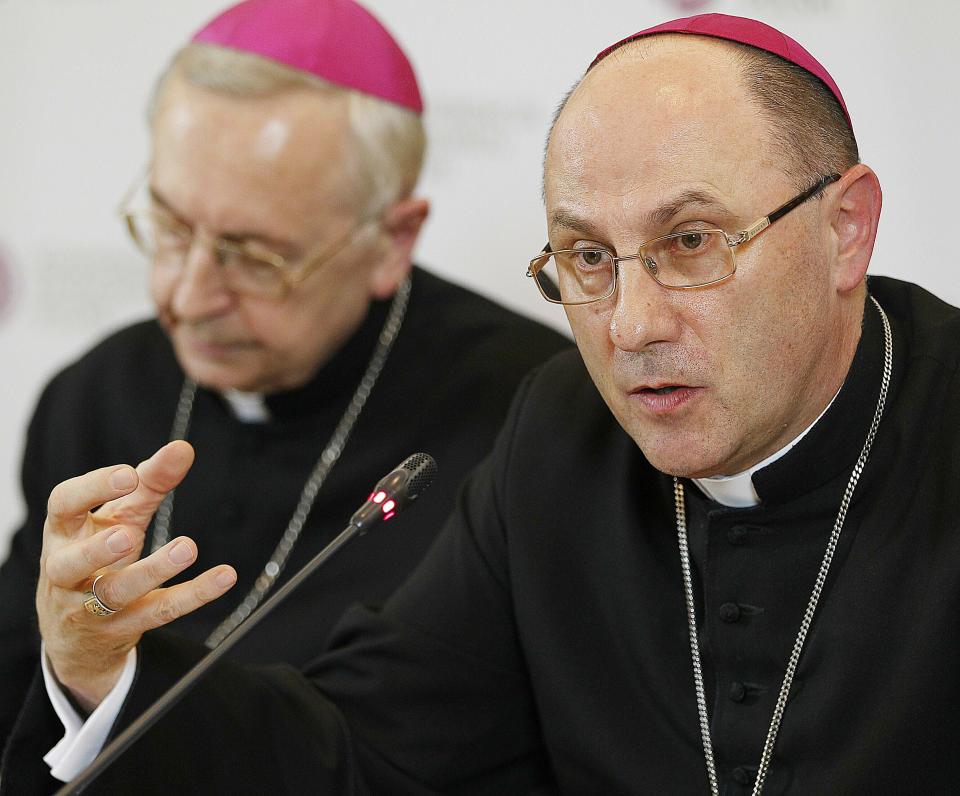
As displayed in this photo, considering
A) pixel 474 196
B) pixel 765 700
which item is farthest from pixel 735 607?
pixel 474 196

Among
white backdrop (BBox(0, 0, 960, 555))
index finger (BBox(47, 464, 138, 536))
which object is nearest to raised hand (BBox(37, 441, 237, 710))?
index finger (BBox(47, 464, 138, 536))

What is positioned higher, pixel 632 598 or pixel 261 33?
pixel 261 33

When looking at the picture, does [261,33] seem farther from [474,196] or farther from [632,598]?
[632,598]

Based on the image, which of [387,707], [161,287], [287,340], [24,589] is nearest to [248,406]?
[287,340]

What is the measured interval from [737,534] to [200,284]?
4.25ft

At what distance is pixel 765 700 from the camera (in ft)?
5.98

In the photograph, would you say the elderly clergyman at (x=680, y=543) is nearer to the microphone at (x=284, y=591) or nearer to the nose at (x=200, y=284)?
the microphone at (x=284, y=591)

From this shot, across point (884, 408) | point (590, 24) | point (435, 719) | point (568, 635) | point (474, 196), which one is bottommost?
point (435, 719)

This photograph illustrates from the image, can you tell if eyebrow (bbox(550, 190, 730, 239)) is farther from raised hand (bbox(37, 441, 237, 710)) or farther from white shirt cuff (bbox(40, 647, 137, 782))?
white shirt cuff (bbox(40, 647, 137, 782))

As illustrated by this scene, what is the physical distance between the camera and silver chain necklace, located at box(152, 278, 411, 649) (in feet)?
9.37

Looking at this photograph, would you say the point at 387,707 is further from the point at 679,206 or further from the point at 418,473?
the point at 679,206

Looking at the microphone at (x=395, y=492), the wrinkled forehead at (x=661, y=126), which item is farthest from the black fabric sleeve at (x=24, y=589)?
the wrinkled forehead at (x=661, y=126)

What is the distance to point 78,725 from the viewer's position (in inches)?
71.7

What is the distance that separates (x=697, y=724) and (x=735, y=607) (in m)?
0.18
